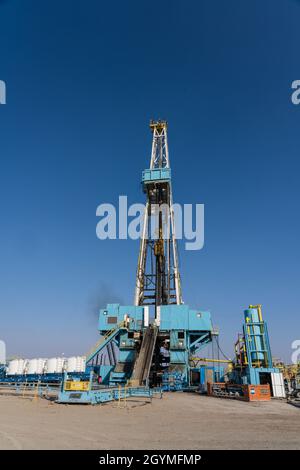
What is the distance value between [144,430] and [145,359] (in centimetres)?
1605

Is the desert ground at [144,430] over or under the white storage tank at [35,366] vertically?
under

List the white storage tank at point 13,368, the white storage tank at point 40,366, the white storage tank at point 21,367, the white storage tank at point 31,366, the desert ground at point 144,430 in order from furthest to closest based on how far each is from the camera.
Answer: the white storage tank at point 13,368
the white storage tank at point 21,367
the white storage tank at point 31,366
the white storage tank at point 40,366
the desert ground at point 144,430

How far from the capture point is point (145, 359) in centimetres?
2367

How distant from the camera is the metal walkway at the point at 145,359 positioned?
2169cm

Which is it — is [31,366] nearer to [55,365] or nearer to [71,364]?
[55,365]

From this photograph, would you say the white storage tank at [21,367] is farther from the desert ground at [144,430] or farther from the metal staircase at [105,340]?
the desert ground at [144,430]

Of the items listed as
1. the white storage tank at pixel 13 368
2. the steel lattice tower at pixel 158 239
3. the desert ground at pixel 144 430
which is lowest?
the desert ground at pixel 144 430

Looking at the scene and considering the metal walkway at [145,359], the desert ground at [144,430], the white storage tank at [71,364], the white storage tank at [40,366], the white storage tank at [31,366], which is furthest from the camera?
the white storage tank at [31,366]

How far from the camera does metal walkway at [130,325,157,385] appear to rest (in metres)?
21.7

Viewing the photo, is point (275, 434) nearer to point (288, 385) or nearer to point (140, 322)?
point (288, 385)

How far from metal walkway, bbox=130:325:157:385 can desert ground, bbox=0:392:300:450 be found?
33.2 ft

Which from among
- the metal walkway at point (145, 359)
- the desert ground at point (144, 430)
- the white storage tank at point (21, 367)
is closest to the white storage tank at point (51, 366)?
the white storage tank at point (21, 367)

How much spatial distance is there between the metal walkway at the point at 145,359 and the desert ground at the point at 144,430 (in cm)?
1013
